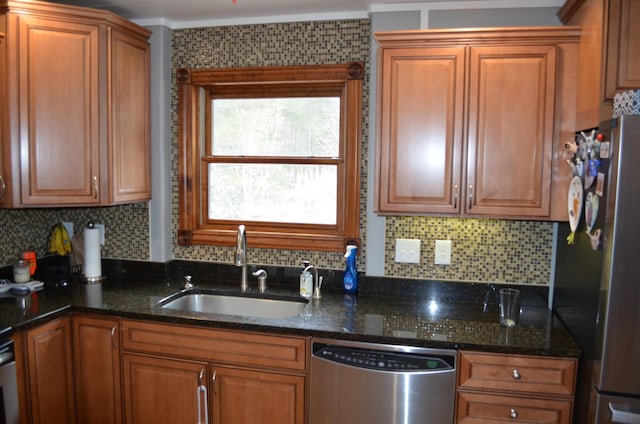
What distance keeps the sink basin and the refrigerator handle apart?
139 cm

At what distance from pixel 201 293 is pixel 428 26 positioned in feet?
6.07

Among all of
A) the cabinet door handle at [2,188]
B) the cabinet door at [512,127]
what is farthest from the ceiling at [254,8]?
the cabinet door handle at [2,188]

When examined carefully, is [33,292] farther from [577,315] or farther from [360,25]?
[577,315]

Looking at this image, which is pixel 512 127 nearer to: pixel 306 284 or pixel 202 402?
pixel 306 284

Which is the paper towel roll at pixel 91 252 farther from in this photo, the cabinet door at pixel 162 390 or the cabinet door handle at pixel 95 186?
the cabinet door at pixel 162 390

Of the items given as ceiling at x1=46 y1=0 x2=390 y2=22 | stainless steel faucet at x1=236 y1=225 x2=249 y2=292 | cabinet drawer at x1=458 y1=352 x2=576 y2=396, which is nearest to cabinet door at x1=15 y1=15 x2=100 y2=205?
ceiling at x1=46 y1=0 x2=390 y2=22

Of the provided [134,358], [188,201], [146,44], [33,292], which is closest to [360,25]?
[146,44]

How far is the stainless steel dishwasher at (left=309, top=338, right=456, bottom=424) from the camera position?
1.92 meters

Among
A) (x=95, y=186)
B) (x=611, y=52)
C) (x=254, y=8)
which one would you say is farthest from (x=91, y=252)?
(x=611, y=52)

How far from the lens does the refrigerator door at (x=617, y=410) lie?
1.60 meters


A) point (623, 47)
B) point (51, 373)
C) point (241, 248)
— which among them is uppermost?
point (623, 47)

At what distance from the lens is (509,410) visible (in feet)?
6.21

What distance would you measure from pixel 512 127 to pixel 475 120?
16cm

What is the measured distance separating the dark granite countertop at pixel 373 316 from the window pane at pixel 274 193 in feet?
1.41
